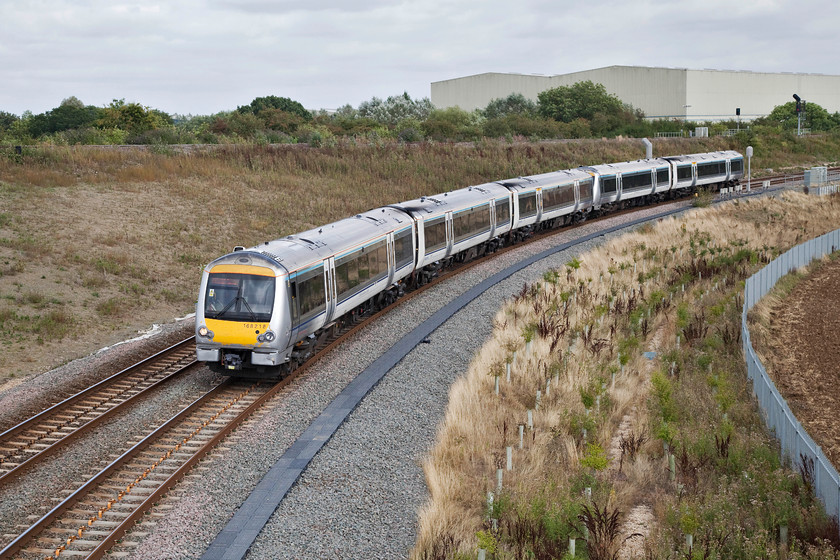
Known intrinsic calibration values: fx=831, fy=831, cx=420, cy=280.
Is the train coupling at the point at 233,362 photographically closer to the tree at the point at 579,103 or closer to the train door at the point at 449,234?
the train door at the point at 449,234

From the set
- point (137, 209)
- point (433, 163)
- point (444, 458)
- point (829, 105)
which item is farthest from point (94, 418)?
point (829, 105)

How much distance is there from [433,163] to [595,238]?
20.2 m

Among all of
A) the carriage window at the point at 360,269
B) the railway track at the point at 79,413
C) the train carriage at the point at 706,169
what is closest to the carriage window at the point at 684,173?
the train carriage at the point at 706,169

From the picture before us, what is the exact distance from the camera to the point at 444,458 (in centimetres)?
1266

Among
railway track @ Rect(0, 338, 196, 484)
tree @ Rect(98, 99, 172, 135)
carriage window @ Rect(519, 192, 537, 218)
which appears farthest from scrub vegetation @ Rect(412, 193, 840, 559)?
tree @ Rect(98, 99, 172, 135)

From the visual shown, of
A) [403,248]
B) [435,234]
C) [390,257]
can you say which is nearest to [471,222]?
[435,234]

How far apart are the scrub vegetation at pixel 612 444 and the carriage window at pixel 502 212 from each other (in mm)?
7066

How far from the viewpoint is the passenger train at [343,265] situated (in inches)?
647

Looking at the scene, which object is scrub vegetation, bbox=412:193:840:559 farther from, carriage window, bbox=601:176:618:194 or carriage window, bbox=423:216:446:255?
carriage window, bbox=601:176:618:194

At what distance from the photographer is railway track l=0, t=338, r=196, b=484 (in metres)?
13.3

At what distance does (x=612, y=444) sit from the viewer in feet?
47.1

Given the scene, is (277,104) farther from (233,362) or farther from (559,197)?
(233,362)

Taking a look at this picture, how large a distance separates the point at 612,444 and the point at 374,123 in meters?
64.0

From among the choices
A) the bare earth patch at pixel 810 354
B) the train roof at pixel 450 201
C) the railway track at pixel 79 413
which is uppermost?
the train roof at pixel 450 201
